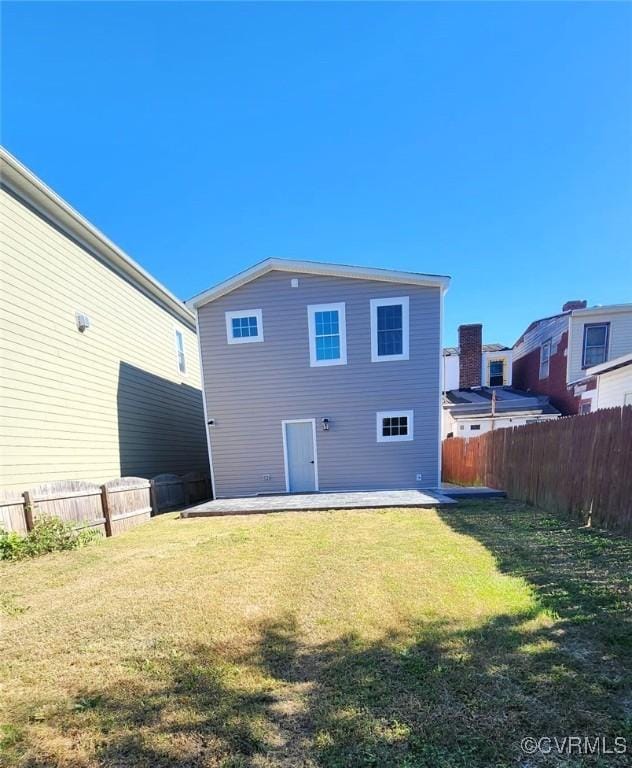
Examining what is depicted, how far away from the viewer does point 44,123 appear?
6.16 meters

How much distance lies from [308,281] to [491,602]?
7732 mm

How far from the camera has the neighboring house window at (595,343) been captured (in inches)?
499

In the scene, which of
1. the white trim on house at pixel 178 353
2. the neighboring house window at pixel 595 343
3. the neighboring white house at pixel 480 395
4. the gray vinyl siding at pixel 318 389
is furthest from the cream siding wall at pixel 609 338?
the white trim on house at pixel 178 353

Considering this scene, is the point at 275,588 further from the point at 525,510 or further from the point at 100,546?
the point at 525,510

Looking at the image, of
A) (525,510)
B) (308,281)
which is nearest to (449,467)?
(525,510)

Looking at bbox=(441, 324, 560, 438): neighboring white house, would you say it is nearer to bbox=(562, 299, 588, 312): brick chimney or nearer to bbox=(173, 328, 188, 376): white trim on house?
bbox=(562, 299, 588, 312): brick chimney

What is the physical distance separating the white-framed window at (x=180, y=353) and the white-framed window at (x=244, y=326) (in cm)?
337

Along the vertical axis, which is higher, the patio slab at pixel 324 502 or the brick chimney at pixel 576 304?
the brick chimney at pixel 576 304

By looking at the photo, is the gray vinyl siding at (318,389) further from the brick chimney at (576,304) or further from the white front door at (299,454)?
the brick chimney at (576,304)

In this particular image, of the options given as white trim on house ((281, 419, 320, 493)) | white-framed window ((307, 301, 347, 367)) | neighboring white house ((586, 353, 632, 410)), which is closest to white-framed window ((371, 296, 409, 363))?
white-framed window ((307, 301, 347, 367))

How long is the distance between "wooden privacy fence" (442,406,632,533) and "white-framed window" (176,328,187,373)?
33.1ft

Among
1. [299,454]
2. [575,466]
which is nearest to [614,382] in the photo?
[575,466]

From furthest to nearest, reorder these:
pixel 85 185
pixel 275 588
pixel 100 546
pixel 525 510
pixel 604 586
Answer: pixel 85 185, pixel 525 510, pixel 100 546, pixel 275 588, pixel 604 586

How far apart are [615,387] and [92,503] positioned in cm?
1277
